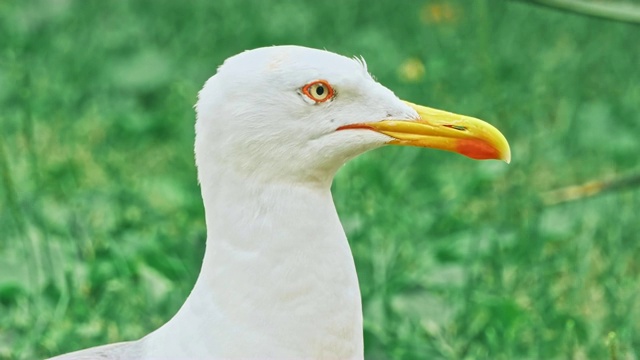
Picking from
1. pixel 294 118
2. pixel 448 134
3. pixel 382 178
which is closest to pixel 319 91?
pixel 294 118

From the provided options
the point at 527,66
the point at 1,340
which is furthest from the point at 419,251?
the point at 527,66

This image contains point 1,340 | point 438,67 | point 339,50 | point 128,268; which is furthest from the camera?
point 339,50

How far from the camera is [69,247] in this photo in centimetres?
340

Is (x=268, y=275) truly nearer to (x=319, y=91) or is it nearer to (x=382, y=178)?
Result: (x=319, y=91)

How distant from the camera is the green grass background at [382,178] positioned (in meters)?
3.05

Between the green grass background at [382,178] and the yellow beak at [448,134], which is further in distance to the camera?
the green grass background at [382,178]

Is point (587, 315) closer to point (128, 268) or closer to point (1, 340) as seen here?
point (128, 268)

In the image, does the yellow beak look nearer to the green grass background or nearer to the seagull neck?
the seagull neck

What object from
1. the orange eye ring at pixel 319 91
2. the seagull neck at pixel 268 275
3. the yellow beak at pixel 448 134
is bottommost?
the seagull neck at pixel 268 275

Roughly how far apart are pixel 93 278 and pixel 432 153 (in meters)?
1.53

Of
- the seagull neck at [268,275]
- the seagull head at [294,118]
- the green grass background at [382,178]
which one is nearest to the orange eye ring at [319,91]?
the seagull head at [294,118]

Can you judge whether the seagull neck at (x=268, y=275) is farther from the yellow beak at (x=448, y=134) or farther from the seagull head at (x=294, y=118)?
the yellow beak at (x=448, y=134)

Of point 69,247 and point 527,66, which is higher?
point 527,66

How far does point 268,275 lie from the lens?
2.09 metres
